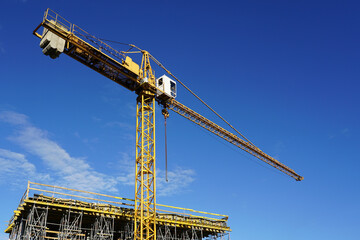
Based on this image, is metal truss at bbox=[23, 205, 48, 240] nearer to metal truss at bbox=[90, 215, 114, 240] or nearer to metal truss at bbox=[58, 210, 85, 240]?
metal truss at bbox=[58, 210, 85, 240]

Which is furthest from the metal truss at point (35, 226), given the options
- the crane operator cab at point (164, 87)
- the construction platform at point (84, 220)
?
the crane operator cab at point (164, 87)

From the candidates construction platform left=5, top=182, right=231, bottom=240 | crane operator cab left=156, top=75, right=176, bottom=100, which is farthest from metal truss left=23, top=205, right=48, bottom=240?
crane operator cab left=156, top=75, right=176, bottom=100

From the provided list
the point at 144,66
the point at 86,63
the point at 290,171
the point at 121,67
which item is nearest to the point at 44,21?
the point at 86,63

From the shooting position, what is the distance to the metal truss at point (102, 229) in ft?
118

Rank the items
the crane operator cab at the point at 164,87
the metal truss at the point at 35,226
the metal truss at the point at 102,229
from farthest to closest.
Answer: the crane operator cab at the point at 164,87 < the metal truss at the point at 102,229 < the metal truss at the point at 35,226

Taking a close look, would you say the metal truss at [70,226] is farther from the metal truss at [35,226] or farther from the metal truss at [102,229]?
the metal truss at [35,226]

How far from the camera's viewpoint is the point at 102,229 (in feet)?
123

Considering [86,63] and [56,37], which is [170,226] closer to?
[86,63]

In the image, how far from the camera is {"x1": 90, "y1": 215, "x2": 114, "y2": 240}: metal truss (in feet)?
118

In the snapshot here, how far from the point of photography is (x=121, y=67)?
130 feet

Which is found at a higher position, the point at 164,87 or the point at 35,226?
the point at 164,87

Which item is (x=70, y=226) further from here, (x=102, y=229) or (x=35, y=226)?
(x=102, y=229)

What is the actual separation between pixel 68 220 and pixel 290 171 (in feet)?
164

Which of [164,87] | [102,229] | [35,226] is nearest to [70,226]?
[35,226]
